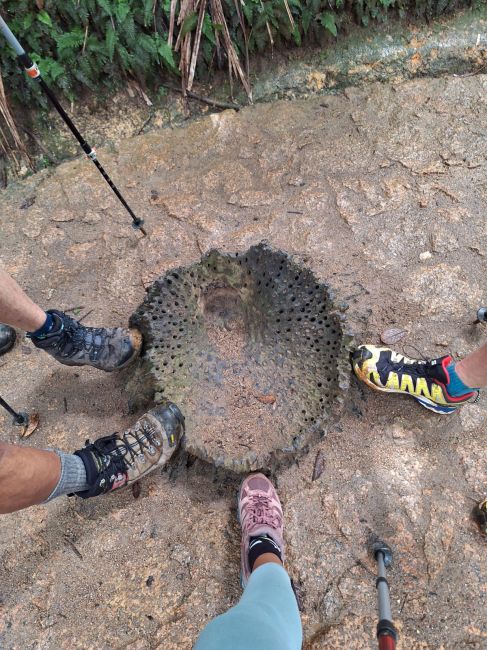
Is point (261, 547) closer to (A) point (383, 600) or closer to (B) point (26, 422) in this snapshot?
(A) point (383, 600)

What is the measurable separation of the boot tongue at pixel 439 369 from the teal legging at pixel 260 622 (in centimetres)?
126

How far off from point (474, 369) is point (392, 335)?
0.64 m

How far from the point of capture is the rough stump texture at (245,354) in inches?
97.7

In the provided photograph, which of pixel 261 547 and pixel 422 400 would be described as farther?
pixel 422 400

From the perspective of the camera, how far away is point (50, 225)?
11.6ft

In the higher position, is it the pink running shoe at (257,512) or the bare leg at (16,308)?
the bare leg at (16,308)

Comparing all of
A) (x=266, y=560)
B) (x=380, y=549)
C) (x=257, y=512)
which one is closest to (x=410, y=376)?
(x=380, y=549)

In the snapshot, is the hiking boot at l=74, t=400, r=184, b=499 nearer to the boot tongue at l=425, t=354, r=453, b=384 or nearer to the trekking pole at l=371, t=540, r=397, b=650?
the trekking pole at l=371, t=540, r=397, b=650

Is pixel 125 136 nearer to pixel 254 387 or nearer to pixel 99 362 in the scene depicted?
pixel 99 362

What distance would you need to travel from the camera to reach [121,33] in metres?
3.61

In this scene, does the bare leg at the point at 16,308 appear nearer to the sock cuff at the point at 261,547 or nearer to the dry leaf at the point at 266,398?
the dry leaf at the point at 266,398

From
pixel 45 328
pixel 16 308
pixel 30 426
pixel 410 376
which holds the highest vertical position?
pixel 16 308

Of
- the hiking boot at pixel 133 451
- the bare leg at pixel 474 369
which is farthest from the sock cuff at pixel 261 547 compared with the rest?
the bare leg at pixel 474 369

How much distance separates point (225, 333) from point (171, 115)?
226 centimetres
